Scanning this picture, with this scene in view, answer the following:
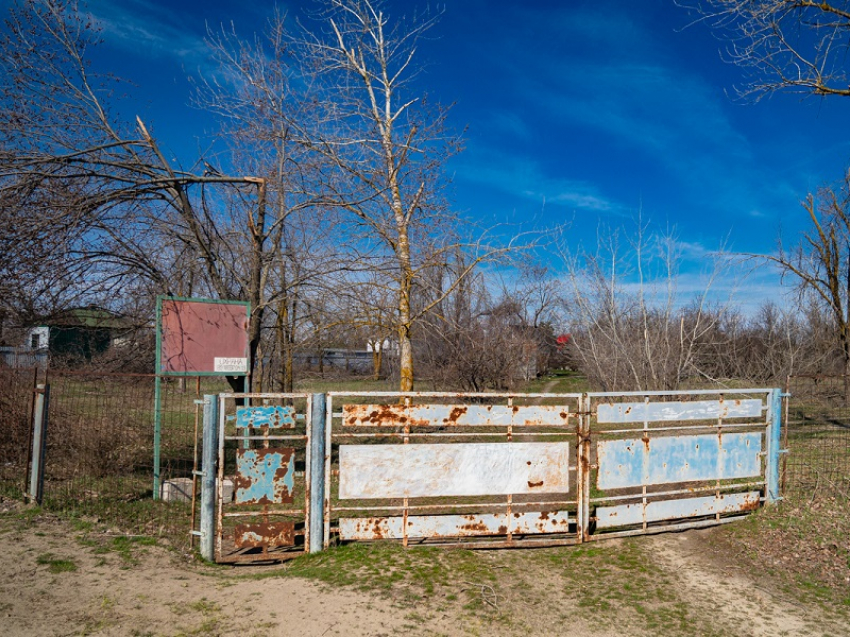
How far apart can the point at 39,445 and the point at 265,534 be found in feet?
10.1

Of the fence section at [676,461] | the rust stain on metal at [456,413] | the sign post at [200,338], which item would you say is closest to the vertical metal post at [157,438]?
the sign post at [200,338]

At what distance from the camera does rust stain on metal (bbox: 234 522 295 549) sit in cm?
614

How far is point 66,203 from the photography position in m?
8.39

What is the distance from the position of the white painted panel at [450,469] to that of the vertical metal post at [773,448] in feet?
9.30

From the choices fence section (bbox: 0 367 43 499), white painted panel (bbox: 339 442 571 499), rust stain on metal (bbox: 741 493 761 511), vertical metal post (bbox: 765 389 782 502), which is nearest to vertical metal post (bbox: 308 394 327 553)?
white painted panel (bbox: 339 442 571 499)

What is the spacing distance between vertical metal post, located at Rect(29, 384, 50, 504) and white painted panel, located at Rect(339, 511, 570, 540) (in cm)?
366

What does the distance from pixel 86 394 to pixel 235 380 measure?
214 cm

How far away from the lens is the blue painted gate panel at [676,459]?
22.1 ft

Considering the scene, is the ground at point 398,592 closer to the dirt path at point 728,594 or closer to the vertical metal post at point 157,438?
the dirt path at point 728,594

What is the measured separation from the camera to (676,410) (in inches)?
281

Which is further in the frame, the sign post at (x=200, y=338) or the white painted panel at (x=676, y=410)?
the sign post at (x=200, y=338)

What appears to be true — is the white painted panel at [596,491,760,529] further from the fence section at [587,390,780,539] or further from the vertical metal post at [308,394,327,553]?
the vertical metal post at [308,394,327,553]

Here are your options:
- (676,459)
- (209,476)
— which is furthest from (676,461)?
(209,476)

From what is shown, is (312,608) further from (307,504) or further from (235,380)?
(235,380)
